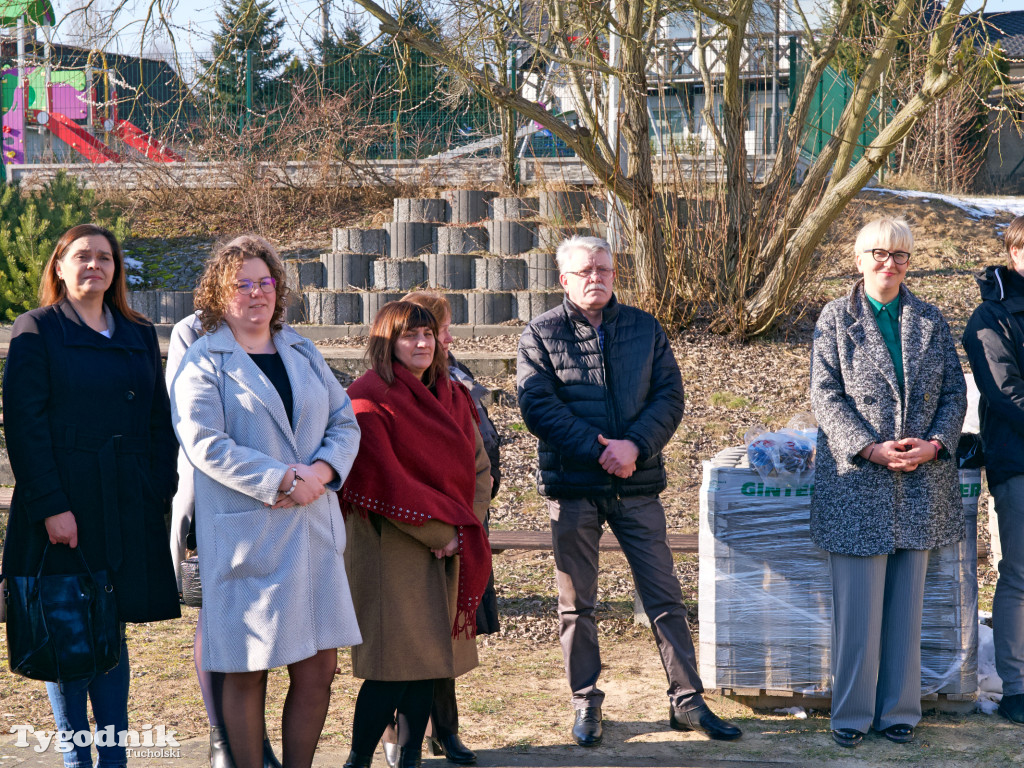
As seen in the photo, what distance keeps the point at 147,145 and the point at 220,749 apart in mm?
11875

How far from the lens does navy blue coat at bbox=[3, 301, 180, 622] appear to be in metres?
3.06

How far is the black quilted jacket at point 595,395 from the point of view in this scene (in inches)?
149

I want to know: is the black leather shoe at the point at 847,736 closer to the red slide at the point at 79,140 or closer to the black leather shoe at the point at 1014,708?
the black leather shoe at the point at 1014,708

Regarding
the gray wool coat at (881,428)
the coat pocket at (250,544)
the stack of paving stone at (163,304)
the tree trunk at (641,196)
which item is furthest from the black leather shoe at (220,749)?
the stack of paving stone at (163,304)

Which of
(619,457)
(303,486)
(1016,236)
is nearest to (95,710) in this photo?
(303,486)

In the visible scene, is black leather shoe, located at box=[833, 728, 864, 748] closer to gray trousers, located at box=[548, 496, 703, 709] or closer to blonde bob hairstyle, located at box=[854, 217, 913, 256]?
gray trousers, located at box=[548, 496, 703, 709]

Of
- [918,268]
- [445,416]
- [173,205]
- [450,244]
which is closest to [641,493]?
[445,416]

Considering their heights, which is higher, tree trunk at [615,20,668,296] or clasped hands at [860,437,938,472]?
tree trunk at [615,20,668,296]

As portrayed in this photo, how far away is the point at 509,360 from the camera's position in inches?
333

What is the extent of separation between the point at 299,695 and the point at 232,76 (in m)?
12.1

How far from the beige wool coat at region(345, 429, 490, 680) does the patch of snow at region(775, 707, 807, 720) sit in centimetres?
137

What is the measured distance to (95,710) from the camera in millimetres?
3258

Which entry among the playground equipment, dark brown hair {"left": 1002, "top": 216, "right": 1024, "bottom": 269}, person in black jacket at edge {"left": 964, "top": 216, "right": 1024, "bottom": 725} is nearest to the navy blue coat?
person in black jacket at edge {"left": 964, "top": 216, "right": 1024, "bottom": 725}

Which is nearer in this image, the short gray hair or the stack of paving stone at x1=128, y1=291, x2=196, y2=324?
the short gray hair
